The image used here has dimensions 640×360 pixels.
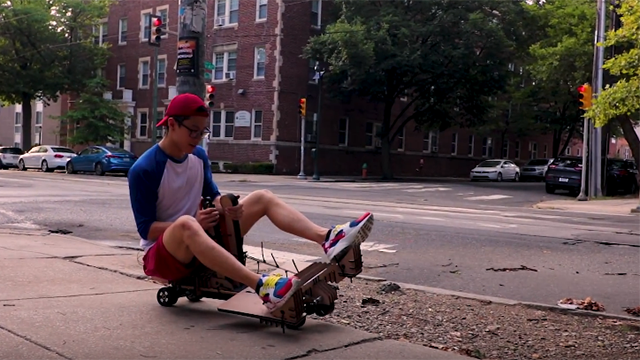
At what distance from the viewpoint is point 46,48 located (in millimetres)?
40688

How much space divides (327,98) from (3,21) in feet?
63.6

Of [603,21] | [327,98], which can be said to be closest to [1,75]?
[327,98]

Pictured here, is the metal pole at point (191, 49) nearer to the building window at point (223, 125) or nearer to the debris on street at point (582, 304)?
the debris on street at point (582, 304)

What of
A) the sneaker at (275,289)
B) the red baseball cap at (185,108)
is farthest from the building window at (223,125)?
the sneaker at (275,289)

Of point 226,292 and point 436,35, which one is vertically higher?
point 436,35

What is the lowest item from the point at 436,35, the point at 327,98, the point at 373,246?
the point at 373,246

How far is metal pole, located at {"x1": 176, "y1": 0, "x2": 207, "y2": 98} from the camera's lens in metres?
7.15

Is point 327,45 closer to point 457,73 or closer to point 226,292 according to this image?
point 457,73

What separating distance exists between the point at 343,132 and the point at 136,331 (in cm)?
3820

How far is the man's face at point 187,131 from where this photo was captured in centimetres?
451

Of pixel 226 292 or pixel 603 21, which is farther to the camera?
pixel 603 21

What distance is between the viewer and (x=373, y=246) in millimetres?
9312

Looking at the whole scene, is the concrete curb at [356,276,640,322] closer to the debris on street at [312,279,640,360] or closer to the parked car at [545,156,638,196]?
the debris on street at [312,279,640,360]

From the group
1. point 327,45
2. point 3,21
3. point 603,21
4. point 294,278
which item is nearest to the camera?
point 294,278
